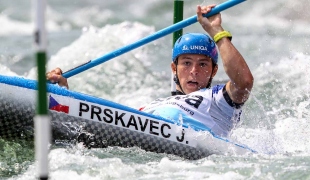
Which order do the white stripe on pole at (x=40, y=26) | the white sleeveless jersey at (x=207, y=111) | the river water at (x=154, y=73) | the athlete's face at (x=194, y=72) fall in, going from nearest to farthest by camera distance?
the white stripe on pole at (x=40, y=26), the river water at (x=154, y=73), the white sleeveless jersey at (x=207, y=111), the athlete's face at (x=194, y=72)

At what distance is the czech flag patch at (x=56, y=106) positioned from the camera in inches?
247

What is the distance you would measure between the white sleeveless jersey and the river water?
26 centimetres

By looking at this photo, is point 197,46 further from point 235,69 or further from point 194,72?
point 235,69

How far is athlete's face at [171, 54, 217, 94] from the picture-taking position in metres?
7.07

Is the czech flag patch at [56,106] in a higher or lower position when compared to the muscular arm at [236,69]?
lower

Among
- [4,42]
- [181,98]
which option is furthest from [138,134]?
[4,42]

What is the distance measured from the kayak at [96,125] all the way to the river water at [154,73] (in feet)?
0.32

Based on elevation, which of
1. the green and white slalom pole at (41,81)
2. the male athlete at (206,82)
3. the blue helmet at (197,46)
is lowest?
the green and white slalom pole at (41,81)

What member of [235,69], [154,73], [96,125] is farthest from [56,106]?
[154,73]

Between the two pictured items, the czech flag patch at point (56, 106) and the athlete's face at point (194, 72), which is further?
the athlete's face at point (194, 72)

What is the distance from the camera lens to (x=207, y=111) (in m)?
6.74

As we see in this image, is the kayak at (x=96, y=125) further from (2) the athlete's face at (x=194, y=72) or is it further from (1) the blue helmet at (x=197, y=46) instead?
(1) the blue helmet at (x=197, y=46)

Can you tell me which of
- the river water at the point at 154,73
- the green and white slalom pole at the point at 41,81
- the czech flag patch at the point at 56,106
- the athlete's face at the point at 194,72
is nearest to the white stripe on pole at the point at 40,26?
the green and white slalom pole at the point at 41,81

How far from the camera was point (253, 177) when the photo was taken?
17.9 ft
